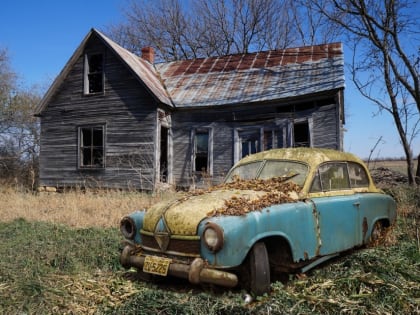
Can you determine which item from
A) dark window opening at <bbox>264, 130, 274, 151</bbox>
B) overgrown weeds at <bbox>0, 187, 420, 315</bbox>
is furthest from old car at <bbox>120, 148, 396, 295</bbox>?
dark window opening at <bbox>264, 130, 274, 151</bbox>

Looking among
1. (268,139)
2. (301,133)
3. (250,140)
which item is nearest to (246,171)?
(268,139)

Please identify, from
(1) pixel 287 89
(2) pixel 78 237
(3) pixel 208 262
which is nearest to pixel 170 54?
(1) pixel 287 89

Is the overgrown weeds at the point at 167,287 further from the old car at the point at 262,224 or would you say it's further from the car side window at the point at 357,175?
the car side window at the point at 357,175

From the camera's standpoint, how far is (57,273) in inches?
185

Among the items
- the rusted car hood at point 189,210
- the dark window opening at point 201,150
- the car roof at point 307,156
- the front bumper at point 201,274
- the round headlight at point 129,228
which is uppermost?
the dark window opening at point 201,150

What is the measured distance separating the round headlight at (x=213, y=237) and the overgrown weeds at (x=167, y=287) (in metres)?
0.52

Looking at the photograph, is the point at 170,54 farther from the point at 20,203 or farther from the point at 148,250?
the point at 148,250

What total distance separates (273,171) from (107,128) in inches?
439

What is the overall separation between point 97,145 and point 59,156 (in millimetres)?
1698

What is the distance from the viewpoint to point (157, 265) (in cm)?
399

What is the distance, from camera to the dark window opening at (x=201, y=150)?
1473 cm

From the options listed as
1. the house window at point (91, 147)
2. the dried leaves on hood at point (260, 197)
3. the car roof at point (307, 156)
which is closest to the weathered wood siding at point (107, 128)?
the house window at point (91, 147)

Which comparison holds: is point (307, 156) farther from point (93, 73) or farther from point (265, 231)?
point (93, 73)

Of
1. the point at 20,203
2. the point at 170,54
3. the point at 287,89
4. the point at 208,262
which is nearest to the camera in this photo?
the point at 208,262
